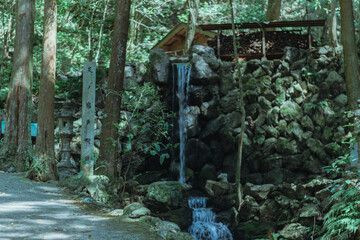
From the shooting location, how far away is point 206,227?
1030cm

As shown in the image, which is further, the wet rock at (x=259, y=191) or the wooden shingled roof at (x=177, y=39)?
the wooden shingled roof at (x=177, y=39)

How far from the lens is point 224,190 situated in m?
11.6

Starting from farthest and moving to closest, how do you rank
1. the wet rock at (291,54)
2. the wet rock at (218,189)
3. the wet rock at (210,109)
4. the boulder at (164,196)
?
the wet rock at (291,54) → the wet rock at (210,109) → the wet rock at (218,189) → the boulder at (164,196)

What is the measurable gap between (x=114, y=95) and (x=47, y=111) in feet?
5.82

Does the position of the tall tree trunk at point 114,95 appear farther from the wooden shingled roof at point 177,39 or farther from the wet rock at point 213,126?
the wooden shingled roof at point 177,39

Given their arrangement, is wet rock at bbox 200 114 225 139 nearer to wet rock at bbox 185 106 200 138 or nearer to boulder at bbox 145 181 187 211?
wet rock at bbox 185 106 200 138

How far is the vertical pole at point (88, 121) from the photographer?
299 inches

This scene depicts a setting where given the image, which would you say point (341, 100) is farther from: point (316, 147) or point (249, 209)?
point (249, 209)

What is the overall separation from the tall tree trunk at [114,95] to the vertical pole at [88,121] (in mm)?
738

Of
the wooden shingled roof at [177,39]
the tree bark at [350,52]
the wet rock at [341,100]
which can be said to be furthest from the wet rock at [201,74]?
the tree bark at [350,52]

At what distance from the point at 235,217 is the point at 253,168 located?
329 cm

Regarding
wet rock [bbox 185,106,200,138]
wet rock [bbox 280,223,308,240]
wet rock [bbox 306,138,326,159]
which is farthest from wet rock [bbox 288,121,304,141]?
wet rock [bbox 280,223,308,240]

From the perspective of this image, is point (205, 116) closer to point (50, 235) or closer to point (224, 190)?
point (224, 190)

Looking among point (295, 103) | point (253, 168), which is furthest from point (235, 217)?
point (295, 103)
